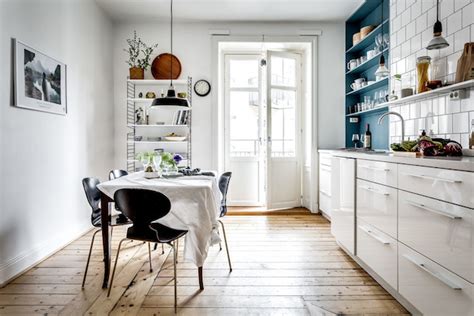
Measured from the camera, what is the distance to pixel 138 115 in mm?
4430

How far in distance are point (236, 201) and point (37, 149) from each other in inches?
118

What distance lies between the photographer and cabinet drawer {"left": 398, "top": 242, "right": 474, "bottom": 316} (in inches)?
55.2

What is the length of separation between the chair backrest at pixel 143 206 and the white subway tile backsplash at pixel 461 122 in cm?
219

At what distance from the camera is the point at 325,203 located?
14.1 ft

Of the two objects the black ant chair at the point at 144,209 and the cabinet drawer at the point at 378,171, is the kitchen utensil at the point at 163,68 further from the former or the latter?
the cabinet drawer at the point at 378,171

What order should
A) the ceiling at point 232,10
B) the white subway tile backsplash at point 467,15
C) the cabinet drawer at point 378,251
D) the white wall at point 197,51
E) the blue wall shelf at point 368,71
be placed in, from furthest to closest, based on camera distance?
the white wall at point 197,51, the ceiling at point 232,10, the blue wall shelf at point 368,71, the white subway tile backsplash at point 467,15, the cabinet drawer at point 378,251

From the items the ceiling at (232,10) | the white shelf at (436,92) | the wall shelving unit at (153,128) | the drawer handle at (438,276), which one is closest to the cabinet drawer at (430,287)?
the drawer handle at (438,276)

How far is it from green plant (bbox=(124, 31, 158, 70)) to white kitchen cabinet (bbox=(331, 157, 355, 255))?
3.07 meters

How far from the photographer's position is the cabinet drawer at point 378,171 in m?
2.02

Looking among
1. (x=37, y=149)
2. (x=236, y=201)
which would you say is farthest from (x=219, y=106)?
(x=37, y=149)

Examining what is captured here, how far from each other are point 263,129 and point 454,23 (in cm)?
287

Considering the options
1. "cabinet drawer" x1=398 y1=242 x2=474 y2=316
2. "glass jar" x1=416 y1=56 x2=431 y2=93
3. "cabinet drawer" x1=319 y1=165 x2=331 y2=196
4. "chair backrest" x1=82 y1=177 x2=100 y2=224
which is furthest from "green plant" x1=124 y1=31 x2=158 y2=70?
"cabinet drawer" x1=398 y1=242 x2=474 y2=316

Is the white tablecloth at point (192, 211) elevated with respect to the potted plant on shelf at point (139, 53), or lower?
lower

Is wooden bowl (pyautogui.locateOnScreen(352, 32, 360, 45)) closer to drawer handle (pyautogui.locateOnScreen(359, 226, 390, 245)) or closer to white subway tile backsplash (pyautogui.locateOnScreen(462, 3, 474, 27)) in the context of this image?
white subway tile backsplash (pyautogui.locateOnScreen(462, 3, 474, 27))
